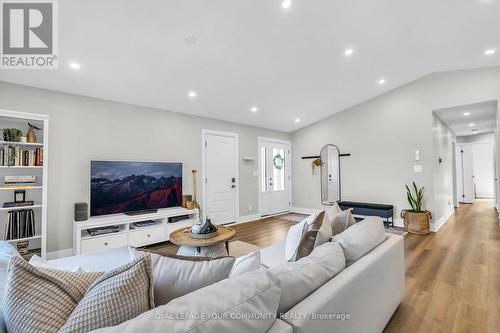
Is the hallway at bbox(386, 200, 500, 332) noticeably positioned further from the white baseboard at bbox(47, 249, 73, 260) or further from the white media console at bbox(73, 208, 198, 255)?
the white baseboard at bbox(47, 249, 73, 260)

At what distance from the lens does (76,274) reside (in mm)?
861

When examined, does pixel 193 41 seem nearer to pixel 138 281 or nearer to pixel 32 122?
pixel 32 122

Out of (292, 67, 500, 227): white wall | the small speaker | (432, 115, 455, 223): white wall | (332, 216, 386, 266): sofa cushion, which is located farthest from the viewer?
(432, 115, 455, 223): white wall

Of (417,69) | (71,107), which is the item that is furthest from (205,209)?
(417,69)

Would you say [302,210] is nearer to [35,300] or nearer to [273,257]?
[273,257]

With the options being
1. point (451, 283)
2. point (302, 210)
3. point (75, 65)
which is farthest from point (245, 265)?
point (302, 210)

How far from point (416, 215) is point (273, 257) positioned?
3.58m

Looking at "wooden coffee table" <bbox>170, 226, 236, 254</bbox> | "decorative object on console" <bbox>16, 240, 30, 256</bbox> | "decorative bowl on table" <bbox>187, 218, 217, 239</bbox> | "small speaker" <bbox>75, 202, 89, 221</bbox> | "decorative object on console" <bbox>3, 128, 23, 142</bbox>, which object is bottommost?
"decorative object on console" <bbox>16, 240, 30, 256</bbox>

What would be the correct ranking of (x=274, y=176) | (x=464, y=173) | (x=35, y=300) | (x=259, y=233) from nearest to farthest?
1. (x=35, y=300)
2. (x=259, y=233)
3. (x=274, y=176)
4. (x=464, y=173)

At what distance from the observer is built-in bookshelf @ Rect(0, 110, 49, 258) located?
9.14 feet

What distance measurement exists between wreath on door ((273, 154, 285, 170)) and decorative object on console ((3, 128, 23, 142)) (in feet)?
16.3

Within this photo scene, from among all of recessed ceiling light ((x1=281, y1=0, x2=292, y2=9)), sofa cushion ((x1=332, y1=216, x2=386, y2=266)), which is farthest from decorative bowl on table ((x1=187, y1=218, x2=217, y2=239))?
recessed ceiling light ((x1=281, y1=0, x2=292, y2=9))

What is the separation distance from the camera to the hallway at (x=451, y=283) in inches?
74.1

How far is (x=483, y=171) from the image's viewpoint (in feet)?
27.2
